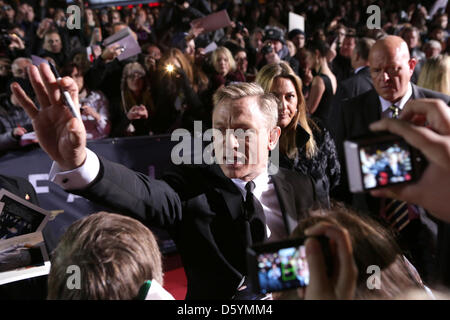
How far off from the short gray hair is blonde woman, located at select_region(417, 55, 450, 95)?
197 cm

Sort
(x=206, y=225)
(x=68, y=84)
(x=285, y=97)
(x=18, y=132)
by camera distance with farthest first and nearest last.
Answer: (x=18, y=132)
(x=285, y=97)
(x=206, y=225)
(x=68, y=84)

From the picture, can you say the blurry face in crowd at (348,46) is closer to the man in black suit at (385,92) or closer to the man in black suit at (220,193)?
the man in black suit at (385,92)

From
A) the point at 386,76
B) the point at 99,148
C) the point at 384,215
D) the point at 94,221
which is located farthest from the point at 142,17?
the point at 94,221

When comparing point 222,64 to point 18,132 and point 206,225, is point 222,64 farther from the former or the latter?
point 206,225

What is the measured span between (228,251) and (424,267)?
1.23 metres

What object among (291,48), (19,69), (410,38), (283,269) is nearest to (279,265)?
(283,269)

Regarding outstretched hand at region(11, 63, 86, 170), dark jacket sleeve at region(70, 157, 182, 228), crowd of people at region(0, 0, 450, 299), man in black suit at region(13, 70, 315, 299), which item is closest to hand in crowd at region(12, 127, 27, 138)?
crowd of people at region(0, 0, 450, 299)

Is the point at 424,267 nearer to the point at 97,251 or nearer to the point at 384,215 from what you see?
the point at 384,215

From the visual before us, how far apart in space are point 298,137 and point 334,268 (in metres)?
1.88

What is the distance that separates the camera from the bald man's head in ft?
8.48

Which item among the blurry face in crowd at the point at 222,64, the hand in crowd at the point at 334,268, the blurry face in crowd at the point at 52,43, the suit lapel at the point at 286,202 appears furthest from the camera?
the blurry face in crowd at the point at 52,43

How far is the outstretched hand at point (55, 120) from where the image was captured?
1144mm

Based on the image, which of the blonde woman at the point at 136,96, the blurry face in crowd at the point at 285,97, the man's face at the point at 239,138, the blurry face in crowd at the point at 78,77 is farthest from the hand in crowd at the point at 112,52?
the man's face at the point at 239,138

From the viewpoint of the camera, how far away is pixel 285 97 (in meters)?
2.72
